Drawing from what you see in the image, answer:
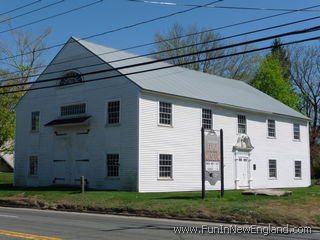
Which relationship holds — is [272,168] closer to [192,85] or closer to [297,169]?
[297,169]

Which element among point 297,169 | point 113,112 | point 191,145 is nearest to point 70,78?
point 113,112

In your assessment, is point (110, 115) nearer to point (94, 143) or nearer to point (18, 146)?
point (94, 143)

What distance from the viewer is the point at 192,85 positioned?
3080 centimetres

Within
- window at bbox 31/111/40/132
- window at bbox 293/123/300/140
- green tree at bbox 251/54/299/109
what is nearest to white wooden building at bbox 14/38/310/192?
window at bbox 31/111/40/132

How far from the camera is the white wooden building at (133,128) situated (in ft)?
84.3

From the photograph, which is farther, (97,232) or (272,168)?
(272,168)

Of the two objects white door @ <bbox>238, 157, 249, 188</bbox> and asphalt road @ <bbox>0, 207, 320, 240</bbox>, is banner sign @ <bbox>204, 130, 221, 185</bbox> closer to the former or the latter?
asphalt road @ <bbox>0, 207, 320, 240</bbox>

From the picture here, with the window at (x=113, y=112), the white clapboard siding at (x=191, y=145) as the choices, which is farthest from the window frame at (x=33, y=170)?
the white clapboard siding at (x=191, y=145)

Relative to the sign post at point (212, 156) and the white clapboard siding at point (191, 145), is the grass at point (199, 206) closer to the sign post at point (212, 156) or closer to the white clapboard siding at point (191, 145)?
the sign post at point (212, 156)

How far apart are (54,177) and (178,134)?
8768mm

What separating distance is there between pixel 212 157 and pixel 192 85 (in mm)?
10718

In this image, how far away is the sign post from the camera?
67.0 ft

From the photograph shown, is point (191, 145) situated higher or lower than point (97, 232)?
higher

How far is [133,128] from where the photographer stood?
2533 cm
